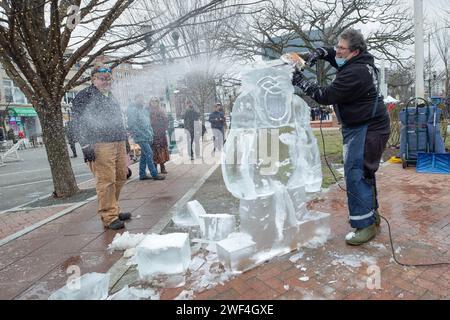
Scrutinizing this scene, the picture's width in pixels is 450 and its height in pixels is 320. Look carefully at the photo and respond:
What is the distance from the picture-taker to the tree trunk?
Answer: 586cm

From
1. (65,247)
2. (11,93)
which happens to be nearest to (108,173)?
(65,247)

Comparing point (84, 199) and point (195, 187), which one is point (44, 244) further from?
point (195, 187)

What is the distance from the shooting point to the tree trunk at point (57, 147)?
231 inches

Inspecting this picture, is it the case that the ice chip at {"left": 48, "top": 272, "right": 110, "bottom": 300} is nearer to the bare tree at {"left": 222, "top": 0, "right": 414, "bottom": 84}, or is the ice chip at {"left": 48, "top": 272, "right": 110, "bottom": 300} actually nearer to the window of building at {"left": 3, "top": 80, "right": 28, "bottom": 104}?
the bare tree at {"left": 222, "top": 0, "right": 414, "bottom": 84}

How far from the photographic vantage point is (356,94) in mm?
2910

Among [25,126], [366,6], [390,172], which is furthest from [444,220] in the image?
[25,126]

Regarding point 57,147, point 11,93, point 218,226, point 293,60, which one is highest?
point 11,93

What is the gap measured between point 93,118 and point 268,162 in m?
2.09

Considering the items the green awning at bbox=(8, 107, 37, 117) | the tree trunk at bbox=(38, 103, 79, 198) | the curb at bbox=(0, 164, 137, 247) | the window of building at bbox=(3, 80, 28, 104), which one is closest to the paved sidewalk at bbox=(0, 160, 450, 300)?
the curb at bbox=(0, 164, 137, 247)

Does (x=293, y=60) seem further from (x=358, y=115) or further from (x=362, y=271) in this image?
(x=362, y=271)

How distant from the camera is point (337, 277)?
257 centimetres

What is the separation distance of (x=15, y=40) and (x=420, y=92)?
25.7 feet

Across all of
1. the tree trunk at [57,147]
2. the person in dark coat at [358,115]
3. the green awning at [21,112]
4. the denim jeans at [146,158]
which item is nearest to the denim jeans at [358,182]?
the person in dark coat at [358,115]

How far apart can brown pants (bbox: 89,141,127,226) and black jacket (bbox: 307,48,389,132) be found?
231cm
